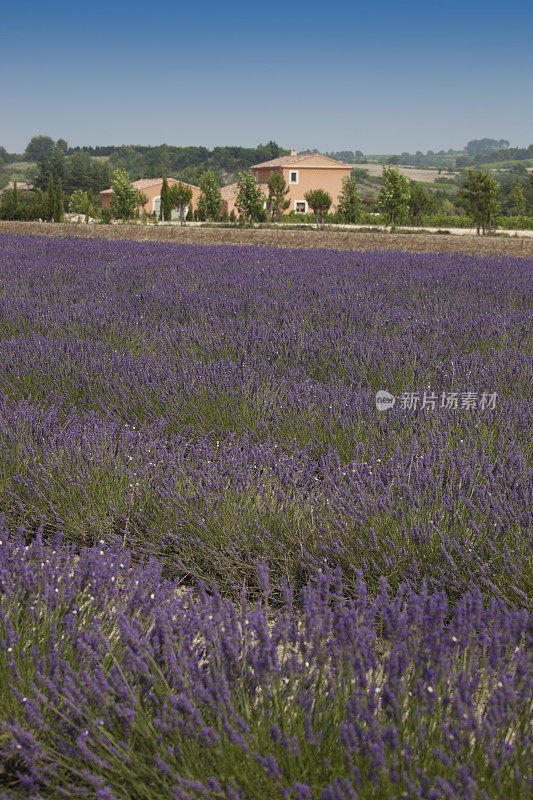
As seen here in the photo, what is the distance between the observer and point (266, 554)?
2539 mm

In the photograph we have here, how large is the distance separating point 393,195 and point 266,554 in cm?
3285

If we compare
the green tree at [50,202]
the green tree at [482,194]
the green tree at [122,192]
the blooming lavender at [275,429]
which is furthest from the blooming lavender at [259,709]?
the green tree at [122,192]

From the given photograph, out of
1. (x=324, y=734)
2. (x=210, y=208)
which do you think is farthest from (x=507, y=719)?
(x=210, y=208)

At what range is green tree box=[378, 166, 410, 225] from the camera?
3219 cm

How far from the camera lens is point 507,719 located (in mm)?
1345

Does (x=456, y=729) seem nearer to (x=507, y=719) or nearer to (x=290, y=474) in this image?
(x=507, y=719)

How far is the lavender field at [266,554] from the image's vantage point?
4.50 ft

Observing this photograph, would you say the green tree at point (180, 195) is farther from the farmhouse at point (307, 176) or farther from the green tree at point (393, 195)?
the farmhouse at point (307, 176)

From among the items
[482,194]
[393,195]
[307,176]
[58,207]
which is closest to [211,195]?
[58,207]

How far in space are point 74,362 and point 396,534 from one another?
3038mm

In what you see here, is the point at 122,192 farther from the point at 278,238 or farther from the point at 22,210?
the point at 278,238

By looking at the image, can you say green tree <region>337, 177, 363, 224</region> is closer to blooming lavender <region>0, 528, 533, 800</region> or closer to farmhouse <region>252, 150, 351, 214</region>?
farmhouse <region>252, 150, 351, 214</region>

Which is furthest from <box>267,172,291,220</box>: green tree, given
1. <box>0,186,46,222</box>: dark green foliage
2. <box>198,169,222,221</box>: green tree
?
<box>0,186,46,222</box>: dark green foliage

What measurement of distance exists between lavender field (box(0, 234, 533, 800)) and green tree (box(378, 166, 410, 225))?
1117 inches
